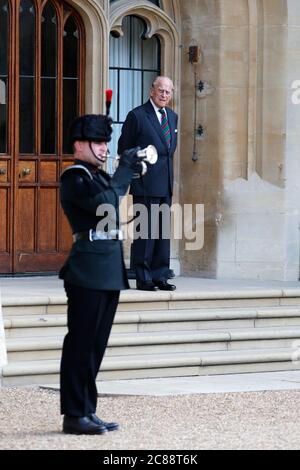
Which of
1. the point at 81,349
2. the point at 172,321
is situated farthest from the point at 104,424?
the point at 172,321

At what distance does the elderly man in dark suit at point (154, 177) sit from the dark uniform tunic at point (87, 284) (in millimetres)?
3508

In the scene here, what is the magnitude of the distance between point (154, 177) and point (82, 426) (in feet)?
13.4

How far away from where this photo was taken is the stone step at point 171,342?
30.8ft

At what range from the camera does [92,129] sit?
7.44 meters

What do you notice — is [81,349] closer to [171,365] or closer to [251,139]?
[171,365]

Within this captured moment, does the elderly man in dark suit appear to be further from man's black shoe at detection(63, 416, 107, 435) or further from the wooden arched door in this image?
man's black shoe at detection(63, 416, 107, 435)

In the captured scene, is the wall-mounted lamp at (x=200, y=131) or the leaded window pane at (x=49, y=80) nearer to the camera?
the leaded window pane at (x=49, y=80)

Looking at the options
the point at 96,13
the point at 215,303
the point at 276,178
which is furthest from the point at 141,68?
the point at 215,303

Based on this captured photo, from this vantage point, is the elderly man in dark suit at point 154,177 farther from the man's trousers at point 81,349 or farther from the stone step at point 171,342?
the man's trousers at point 81,349

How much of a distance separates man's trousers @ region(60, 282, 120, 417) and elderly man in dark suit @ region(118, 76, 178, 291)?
355 centimetres

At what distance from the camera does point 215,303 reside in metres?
10.9

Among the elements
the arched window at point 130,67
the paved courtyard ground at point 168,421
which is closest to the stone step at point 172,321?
the paved courtyard ground at point 168,421

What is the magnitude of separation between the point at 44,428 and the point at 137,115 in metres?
4.09
